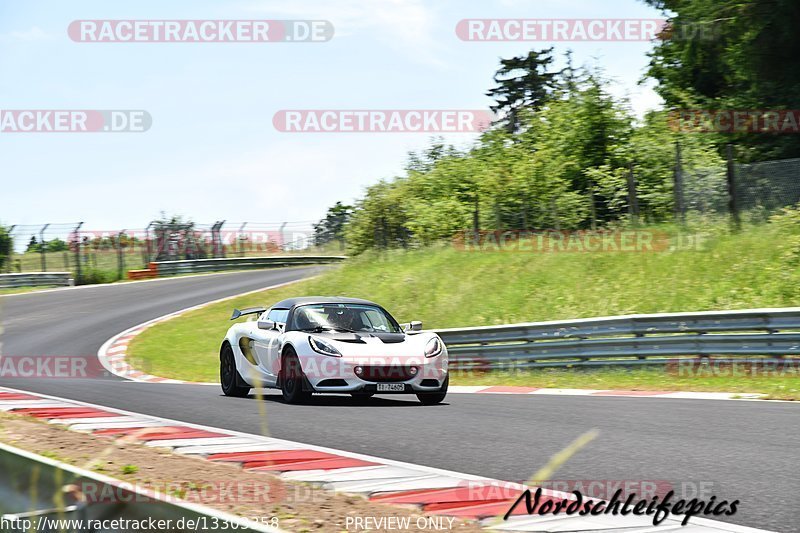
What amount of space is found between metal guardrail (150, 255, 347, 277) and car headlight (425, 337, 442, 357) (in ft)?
105

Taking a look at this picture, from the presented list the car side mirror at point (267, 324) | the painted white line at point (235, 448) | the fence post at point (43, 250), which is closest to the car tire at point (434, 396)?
the car side mirror at point (267, 324)

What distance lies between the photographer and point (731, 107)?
83.1 feet

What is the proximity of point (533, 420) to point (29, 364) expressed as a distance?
1535 centimetres

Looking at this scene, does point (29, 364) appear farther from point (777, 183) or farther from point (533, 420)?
point (777, 183)

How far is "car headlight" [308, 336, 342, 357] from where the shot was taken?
1088 cm

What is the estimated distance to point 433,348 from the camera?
1144 cm

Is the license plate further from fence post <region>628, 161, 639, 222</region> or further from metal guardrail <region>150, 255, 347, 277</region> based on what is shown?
metal guardrail <region>150, 255, 347, 277</region>

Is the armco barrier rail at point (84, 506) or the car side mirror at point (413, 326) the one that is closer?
the armco barrier rail at point (84, 506)

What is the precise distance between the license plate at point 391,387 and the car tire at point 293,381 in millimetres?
839

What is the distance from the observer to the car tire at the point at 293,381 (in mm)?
10969

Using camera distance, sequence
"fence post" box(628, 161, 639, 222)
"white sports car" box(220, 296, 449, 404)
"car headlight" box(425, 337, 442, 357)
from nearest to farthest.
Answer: "white sports car" box(220, 296, 449, 404)
"car headlight" box(425, 337, 442, 357)
"fence post" box(628, 161, 639, 222)

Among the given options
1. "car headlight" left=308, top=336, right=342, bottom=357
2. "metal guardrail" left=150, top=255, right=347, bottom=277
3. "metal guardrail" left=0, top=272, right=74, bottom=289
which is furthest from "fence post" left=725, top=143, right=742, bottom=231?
"metal guardrail" left=0, top=272, right=74, bottom=289

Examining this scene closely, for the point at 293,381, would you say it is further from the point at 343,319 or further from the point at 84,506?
the point at 84,506

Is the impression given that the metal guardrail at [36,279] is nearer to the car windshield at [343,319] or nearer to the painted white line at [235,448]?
the car windshield at [343,319]
